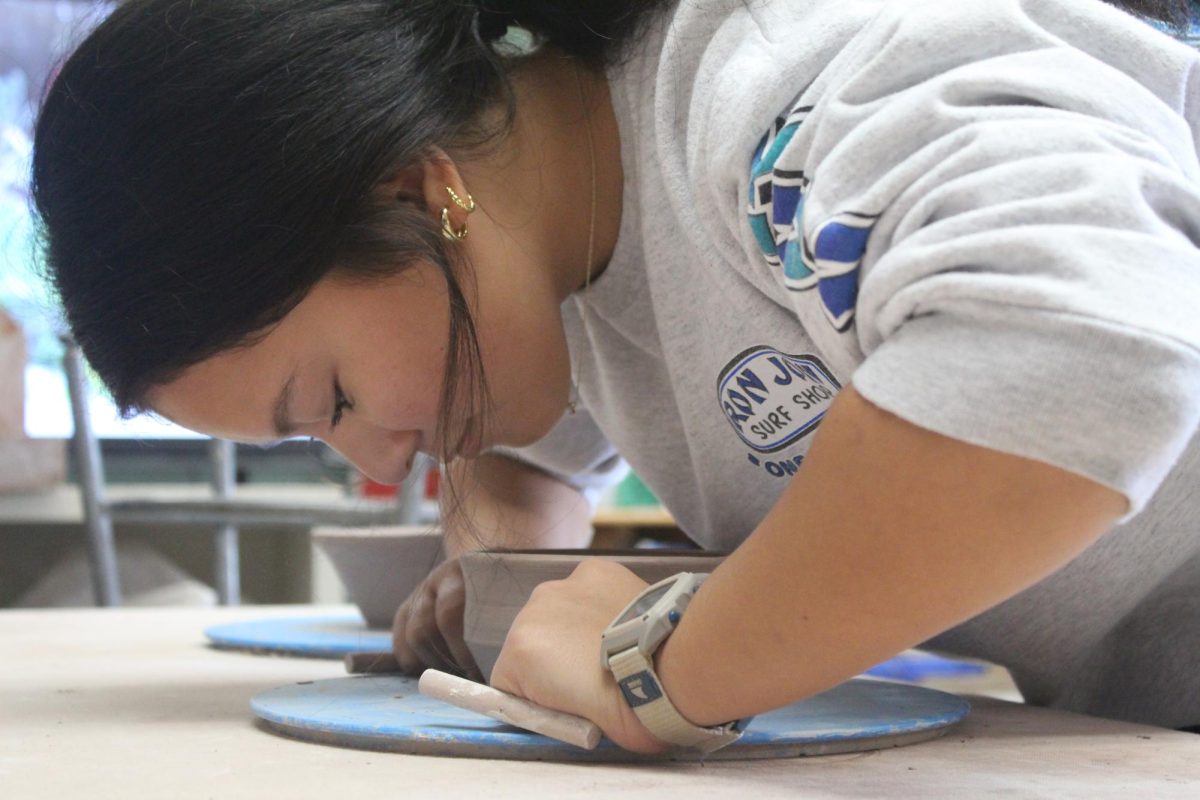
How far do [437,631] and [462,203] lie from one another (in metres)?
0.24

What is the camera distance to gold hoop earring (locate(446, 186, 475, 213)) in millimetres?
663

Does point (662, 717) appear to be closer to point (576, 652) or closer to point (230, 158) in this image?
point (576, 652)

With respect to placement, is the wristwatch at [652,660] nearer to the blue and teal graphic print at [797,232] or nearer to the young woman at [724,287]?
the young woman at [724,287]

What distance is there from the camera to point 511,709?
1.66 feet

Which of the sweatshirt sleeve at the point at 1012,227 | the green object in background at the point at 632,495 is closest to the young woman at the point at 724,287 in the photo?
the sweatshirt sleeve at the point at 1012,227

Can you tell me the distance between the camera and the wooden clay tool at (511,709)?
488mm

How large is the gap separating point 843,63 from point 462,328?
260 millimetres

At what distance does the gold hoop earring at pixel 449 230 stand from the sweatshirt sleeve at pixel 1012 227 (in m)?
0.22

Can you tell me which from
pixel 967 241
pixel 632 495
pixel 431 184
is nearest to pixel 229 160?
pixel 431 184

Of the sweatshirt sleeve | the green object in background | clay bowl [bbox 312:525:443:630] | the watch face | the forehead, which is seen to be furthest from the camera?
the green object in background

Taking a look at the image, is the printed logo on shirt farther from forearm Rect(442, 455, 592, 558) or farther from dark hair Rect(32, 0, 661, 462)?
forearm Rect(442, 455, 592, 558)

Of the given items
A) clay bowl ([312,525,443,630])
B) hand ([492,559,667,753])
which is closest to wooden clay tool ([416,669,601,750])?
hand ([492,559,667,753])

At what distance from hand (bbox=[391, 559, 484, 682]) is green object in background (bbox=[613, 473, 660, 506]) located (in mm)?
1956

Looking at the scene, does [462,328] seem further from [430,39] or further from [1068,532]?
[1068,532]
